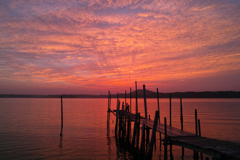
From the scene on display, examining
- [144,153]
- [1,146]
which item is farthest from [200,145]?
[1,146]

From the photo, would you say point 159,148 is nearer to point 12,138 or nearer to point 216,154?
point 216,154

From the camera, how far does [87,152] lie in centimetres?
1627

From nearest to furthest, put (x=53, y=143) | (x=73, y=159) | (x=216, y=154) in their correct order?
(x=216, y=154) < (x=73, y=159) < (x=53, y=143)

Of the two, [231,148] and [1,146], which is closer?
[231,148]

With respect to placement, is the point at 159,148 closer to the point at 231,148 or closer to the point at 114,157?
the point at 114,157

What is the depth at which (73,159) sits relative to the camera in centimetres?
1447

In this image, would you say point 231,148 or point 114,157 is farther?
point 114,157

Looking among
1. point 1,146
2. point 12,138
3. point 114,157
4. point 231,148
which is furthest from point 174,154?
point 12,138

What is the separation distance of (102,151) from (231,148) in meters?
11.0

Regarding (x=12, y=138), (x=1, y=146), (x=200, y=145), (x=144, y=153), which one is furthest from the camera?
(x=12, y=138)

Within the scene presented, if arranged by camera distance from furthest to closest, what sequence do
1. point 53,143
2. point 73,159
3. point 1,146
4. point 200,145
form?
point 53,143
point 1,146
point 73,159
point 200,145

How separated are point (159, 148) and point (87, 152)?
644 centimetres

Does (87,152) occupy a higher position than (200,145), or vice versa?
(200,145)

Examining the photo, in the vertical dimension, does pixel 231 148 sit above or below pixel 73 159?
above
